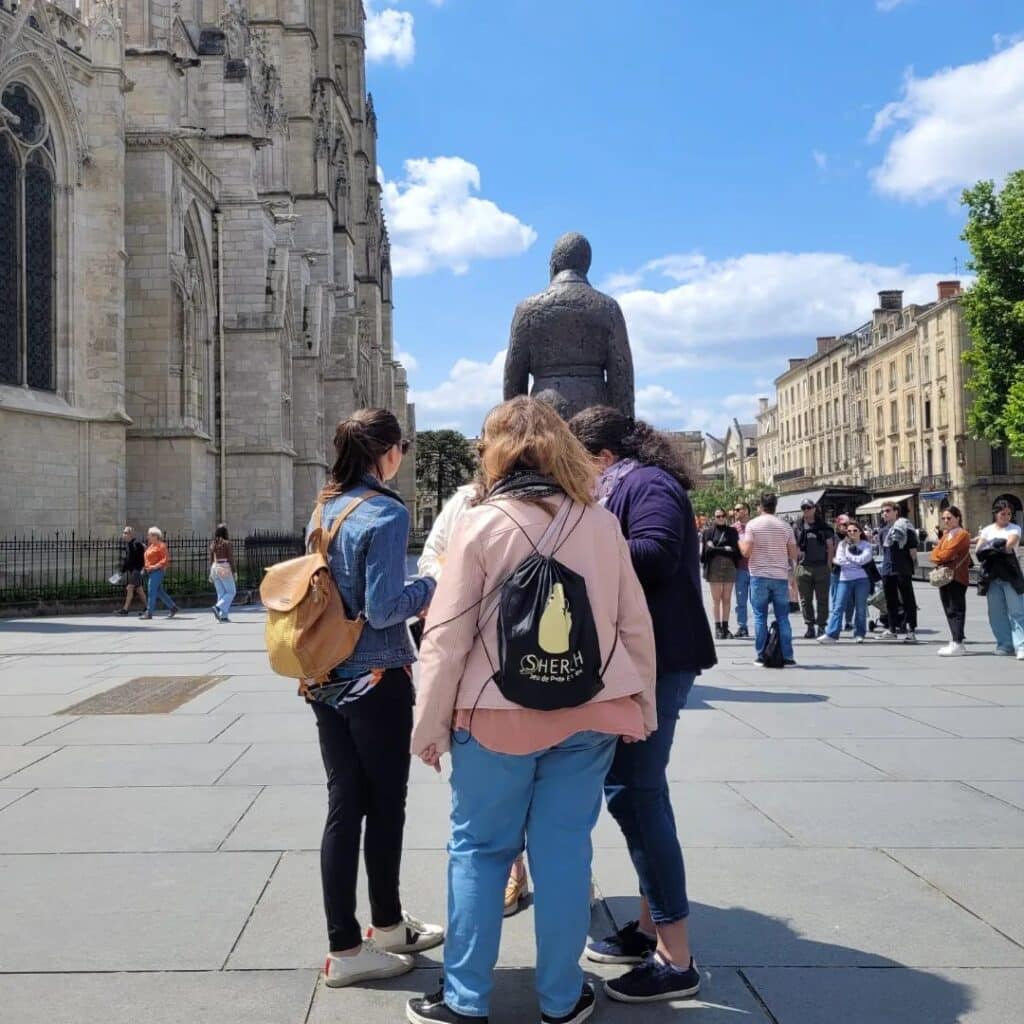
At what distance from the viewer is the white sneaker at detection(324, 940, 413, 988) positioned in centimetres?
322

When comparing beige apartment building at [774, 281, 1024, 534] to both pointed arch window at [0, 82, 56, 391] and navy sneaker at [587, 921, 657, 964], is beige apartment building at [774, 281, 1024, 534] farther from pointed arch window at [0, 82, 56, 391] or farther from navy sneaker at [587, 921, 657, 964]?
navy sneaker at [587, 921, 657, 964]

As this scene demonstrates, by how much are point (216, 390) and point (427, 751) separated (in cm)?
2820

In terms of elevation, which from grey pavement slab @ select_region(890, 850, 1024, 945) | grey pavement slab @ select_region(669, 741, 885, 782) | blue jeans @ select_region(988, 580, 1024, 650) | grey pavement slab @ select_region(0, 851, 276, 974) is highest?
blue jeans @ select_region(988, 580, 1024, 650)

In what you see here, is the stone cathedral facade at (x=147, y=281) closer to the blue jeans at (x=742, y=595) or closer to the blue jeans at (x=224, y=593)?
the blue jeans at (x=224, y=593)

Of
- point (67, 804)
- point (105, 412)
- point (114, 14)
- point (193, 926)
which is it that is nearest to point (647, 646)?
point (193, 926)

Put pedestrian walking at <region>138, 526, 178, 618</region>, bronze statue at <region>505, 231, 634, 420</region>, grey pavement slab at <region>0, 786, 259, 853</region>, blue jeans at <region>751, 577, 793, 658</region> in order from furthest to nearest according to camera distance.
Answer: pedestrian walking at <region>138, 526, 178, 618</region> → blue jeans at <region>751, 577, 793, 658</region> → bronze statue at <region>505, 231, 634, 420</region> → grey pavement slab at <region>0, 786, 259, 853</region>

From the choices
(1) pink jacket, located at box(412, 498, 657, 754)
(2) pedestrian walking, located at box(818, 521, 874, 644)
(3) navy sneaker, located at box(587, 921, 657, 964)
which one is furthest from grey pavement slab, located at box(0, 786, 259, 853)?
(2) pedestrian walking, located at box(818, 521, 874, 644)

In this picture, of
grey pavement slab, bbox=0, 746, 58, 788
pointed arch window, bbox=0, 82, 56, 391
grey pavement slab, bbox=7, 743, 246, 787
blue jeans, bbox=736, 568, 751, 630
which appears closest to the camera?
grey pavement slab, bbox=7, 743, 246, 787

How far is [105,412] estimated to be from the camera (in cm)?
2147

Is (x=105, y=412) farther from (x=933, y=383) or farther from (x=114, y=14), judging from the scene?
(x=933, y=383)

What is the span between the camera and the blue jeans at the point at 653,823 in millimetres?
3178

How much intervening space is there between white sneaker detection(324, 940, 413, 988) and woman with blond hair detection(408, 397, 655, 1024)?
0.43 metres

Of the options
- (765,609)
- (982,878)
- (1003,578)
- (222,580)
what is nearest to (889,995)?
(982,878)

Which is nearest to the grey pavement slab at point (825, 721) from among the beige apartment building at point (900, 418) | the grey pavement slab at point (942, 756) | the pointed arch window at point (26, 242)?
the grey pavement slab at point (942, 756)
